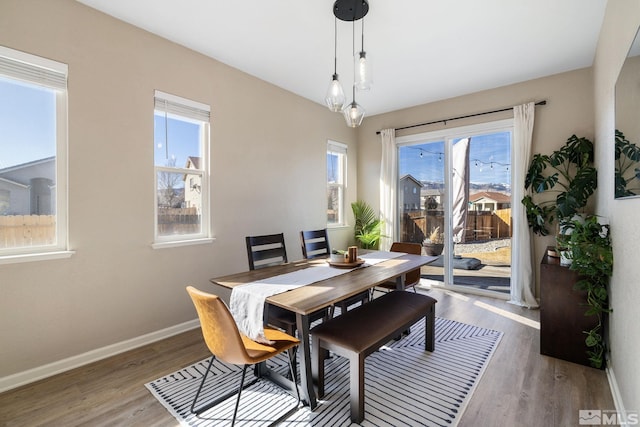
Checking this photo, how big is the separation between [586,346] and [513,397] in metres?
0.91

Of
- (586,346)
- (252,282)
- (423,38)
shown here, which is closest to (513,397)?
(586,346)

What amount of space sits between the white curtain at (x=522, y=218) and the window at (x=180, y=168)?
374 cm

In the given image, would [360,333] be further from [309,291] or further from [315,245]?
[315,245]

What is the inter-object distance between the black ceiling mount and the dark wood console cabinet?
2.60m

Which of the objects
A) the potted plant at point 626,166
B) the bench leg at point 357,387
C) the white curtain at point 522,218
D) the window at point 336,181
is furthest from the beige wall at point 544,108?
the bench leg at point 357,387

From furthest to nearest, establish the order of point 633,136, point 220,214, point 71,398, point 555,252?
point 220,214
point 555,252
point 71,398
point 633,136

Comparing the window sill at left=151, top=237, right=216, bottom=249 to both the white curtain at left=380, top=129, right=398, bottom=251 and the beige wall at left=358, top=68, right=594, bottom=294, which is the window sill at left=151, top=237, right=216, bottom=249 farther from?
the beige wall at left=358, top=68, right=594, bottom=294

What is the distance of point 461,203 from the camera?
4.33 m

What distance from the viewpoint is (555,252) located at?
2.70 m

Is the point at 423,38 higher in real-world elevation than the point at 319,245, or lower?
higher

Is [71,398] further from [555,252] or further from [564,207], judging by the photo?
[564,207]

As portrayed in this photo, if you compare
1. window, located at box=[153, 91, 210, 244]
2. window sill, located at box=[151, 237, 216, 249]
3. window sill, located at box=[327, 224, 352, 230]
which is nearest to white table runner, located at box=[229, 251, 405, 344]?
window sill, located at box=[151, 237, 216, 249]

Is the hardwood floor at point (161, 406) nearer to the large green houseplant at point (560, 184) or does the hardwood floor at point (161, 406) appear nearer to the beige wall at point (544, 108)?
the large green houseplant at point (560, 184)

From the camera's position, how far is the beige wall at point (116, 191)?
2.13m
